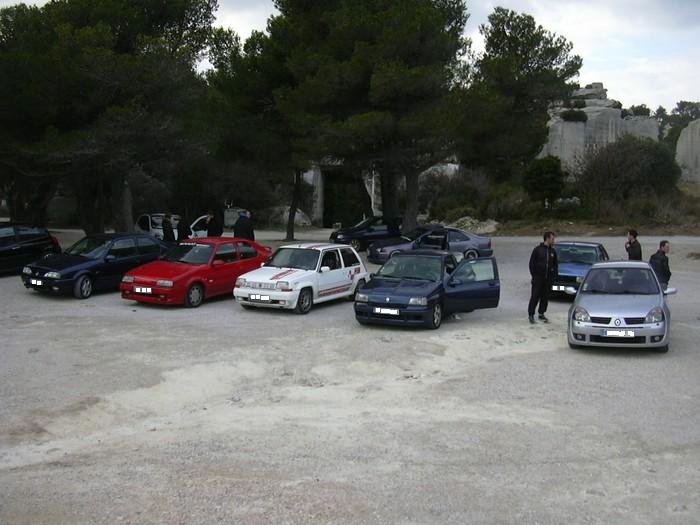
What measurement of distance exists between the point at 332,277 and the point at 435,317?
134 inches

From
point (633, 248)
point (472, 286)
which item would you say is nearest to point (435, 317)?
point (472, 286)

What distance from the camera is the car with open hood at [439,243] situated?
26.0 metres

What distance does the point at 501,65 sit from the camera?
31359 mm

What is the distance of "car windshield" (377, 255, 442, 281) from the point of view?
555 inches

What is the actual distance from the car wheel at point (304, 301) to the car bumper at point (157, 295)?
259 cm

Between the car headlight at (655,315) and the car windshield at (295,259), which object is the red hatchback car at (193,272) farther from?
the car headlight at (655,315)

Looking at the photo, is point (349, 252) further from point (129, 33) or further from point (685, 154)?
point (685, 154)

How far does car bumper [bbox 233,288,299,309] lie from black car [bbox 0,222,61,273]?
883 centimetres

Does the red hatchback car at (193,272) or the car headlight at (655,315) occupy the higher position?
the red hatchback car at (193,272)

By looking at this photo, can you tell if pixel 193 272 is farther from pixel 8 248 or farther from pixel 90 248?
pixel 8 248

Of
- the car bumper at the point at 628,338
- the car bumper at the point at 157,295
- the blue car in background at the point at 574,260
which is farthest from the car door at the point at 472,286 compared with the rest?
the car bumper at the point at 157,295

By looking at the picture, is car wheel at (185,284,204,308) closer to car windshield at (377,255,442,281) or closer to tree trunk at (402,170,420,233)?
car windshield at (377,255,442,281)

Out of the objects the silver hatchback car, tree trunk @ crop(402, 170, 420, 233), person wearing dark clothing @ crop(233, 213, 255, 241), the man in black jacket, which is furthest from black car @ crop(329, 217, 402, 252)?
the silver hatchback car

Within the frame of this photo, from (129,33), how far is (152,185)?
816 inches
